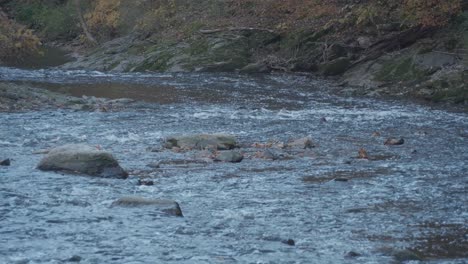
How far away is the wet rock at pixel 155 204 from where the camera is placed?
9.63 meters

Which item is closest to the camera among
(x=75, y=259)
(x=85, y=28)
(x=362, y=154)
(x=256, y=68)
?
(x=75, y=259)

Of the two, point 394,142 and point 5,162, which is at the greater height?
point 5,162

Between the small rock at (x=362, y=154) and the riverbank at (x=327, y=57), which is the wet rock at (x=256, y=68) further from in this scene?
the small rock at (x=362, y=154)

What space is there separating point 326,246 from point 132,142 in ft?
23.9

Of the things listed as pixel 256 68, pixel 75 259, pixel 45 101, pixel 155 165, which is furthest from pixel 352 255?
pixel 256 68

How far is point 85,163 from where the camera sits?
1163 centimetres

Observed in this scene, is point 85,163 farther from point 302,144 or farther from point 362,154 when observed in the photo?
point 362,154

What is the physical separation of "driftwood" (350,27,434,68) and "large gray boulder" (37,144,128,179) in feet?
49.8

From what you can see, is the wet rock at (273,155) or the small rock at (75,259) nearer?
the small rock at (75,259)

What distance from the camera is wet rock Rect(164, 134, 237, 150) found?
14.2 meters

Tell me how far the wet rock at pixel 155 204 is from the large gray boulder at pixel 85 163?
5.42ft

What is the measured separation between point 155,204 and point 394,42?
55.8 ft

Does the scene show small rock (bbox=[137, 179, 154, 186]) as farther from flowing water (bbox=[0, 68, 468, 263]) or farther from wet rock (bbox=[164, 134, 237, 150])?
wet rock (bbox=[164, 134, 237, 150])

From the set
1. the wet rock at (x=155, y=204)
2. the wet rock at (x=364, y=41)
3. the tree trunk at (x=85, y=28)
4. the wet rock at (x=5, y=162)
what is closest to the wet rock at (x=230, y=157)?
the wet rock at (x=155, y=204)
